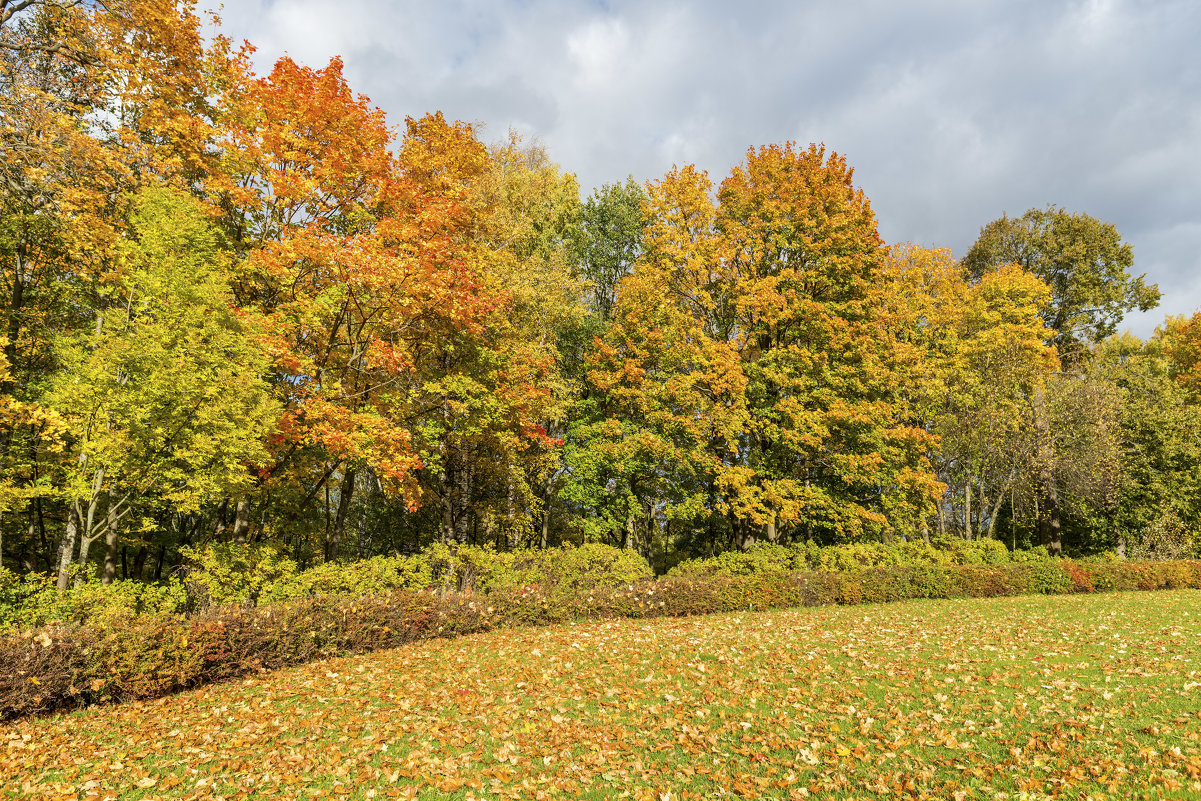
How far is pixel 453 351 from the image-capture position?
17500 millimetres

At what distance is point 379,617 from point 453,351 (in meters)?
8.67

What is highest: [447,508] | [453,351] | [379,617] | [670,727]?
[453,351]

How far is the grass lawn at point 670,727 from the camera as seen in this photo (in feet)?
16.9

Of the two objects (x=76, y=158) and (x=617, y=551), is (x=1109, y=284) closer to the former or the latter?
(x=617, y=551)

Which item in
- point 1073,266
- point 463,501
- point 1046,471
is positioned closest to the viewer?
point 463,501

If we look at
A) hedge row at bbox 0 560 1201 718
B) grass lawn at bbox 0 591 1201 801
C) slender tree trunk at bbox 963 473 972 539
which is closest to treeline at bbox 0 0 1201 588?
slender tree trunk at bbox 963 473 972 539

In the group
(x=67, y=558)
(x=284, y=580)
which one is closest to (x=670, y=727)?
(x=284, y=580)

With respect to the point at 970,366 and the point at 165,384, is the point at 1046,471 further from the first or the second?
the point at 165,384

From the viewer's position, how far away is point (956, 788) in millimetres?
4816

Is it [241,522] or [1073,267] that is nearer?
[241,522]

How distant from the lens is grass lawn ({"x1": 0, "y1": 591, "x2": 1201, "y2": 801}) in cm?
514

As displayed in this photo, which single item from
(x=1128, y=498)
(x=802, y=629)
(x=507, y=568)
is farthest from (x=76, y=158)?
(x=1128, y=498)

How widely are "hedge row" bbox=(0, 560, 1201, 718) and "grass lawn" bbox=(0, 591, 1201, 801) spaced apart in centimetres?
42

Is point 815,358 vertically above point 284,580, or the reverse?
point 815,358
